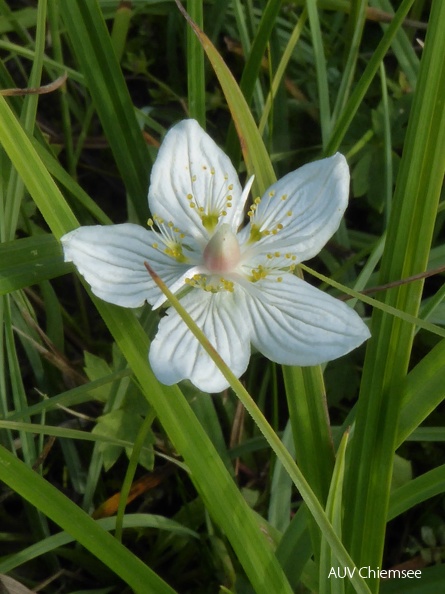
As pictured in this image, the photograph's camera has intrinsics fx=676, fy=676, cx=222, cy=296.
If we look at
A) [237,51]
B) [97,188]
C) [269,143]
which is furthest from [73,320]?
[237,51]

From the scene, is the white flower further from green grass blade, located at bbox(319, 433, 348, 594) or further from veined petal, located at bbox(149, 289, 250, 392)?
green grass blade, located at bbox(319, 433, 348, 594)

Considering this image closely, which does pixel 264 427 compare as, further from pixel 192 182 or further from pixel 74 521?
pixel 192 182

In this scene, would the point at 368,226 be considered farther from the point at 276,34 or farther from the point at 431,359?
the point at 431,359

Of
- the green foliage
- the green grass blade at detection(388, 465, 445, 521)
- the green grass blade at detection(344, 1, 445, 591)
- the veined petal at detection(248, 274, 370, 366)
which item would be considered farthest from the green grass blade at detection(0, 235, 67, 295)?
the green grass blade at detection(388, 465, 445, 521)

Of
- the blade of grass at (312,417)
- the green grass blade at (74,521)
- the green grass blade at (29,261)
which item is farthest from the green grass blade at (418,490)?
the green grass blade at (29,261)

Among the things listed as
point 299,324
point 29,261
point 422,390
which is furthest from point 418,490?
point 29,261

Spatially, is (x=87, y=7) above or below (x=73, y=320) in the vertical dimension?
above

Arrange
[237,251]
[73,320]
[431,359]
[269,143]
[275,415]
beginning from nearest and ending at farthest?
[431,359]
[237,251]
[275,415]
[269,143]
[73,320]
